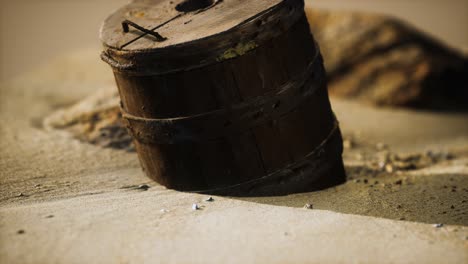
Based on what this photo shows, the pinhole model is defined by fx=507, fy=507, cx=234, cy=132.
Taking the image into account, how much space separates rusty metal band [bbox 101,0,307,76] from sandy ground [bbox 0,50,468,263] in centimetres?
85

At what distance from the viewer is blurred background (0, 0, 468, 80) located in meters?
9.01

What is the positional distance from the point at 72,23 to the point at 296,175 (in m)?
9.76

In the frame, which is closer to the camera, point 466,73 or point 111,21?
point 111,21

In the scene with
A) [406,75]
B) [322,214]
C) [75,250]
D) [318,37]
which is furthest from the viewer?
[318,37]

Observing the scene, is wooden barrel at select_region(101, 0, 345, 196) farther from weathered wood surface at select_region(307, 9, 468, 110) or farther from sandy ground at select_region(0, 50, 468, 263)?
weathered wood surface at select_region(307, 9, 468, 110)

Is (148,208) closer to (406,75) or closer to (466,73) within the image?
(406,75)

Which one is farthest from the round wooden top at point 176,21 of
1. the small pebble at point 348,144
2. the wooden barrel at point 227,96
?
the small pebble at point 348,144

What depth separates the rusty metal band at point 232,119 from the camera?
2994 millimetres

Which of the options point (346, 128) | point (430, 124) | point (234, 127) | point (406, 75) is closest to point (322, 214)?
point (234, 127)

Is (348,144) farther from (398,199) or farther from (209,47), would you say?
(209,47)

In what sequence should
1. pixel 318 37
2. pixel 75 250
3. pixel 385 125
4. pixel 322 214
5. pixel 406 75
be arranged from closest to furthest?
pixel 75 250 < pixel 322 214 < pixel 385 125 < pixel 406 75 < pixel 318 37

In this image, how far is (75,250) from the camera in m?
2.57

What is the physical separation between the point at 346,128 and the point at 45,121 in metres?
3.12

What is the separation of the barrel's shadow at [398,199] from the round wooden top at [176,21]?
1.08 m
